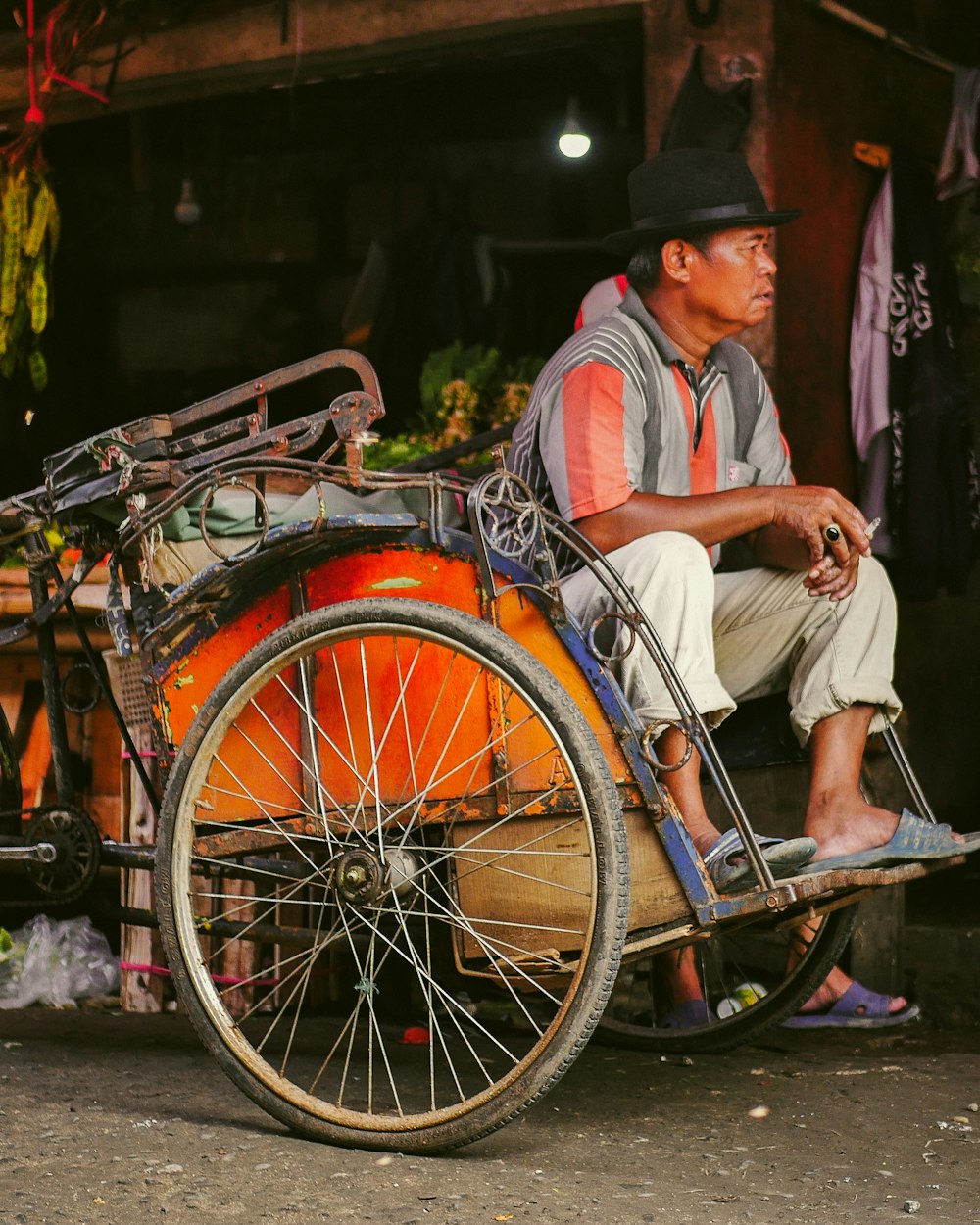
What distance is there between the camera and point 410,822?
122 inches

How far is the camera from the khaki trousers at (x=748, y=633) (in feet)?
10.6

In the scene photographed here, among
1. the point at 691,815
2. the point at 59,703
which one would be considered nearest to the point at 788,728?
the point at 691,815

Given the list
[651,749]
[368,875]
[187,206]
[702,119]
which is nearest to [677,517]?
[651,749]

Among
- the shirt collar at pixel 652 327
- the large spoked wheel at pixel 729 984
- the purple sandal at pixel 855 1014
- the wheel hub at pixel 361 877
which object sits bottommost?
the purple sandal at pixel 855 1014

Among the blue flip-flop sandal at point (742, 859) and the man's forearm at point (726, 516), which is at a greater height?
the man's forearm at point (726, 516)

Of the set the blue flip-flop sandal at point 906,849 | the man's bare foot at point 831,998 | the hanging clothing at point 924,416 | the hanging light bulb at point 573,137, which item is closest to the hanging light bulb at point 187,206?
the hanging light bulb at point 573,137

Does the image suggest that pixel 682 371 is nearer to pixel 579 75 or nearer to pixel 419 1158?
pixel 419 1158

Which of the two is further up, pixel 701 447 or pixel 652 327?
pixel 652 327

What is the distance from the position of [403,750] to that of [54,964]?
2.10 m

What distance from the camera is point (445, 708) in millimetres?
3148

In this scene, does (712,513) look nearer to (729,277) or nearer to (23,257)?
(729,277)

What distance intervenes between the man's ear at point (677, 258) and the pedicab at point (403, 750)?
0.92 m

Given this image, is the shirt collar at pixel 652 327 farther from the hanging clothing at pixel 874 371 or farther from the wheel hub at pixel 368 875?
the hanging clothing at pixel 874 371

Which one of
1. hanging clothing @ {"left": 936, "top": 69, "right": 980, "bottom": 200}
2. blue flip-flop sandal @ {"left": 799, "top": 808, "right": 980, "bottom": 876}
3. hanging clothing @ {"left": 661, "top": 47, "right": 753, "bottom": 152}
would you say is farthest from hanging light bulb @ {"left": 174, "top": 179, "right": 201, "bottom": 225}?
blue flip-flop sandal @ {"left": 799, "top": 808, "right": 980, "bottom": 876}
